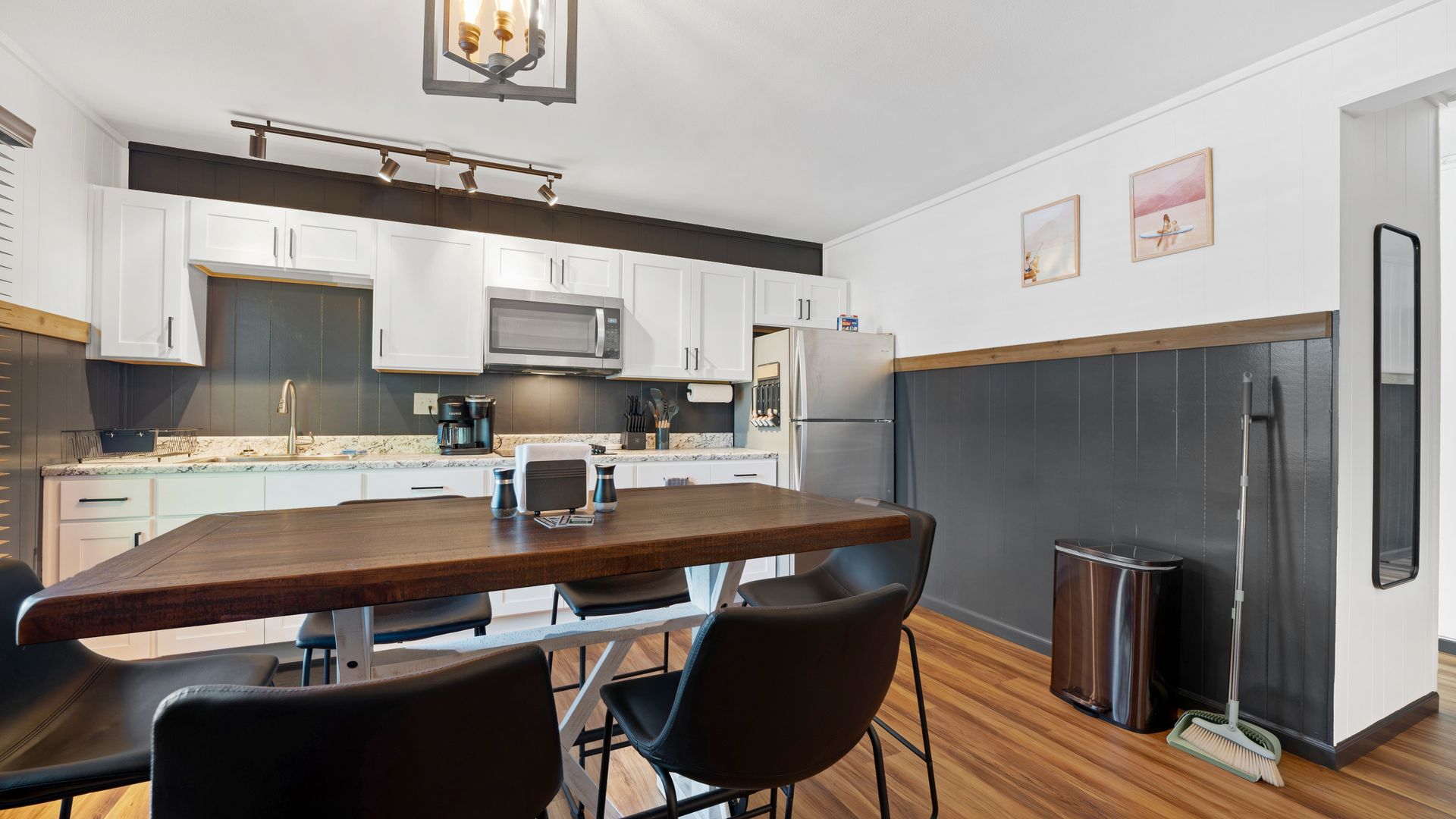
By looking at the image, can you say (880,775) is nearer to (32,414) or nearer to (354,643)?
(354,643)

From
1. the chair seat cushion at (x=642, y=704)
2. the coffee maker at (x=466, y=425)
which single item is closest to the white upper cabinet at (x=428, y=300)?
the coffee maker at (x=466, y=425)

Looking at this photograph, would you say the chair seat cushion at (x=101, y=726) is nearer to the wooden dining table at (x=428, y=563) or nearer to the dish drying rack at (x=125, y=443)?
the wooden dining table at (x=428, y=563)

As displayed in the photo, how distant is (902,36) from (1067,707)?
2.71m

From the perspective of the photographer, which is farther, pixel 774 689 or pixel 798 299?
pixel 798 299

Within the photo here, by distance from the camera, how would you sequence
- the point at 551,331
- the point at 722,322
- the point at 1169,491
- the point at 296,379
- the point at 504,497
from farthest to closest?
the point at 722,322 < the point at 551,331 < the point at 296,379 < the point at 1169,491 < the point at 504,497

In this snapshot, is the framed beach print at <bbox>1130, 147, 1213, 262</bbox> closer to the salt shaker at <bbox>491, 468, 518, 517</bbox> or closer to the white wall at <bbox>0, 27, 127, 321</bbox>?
the salt shaker at <bbox>491, 468, 518, 517</bbox>

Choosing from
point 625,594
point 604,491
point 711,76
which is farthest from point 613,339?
point 604,491

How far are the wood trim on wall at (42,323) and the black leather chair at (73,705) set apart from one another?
169 cm

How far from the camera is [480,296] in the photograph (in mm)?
3648

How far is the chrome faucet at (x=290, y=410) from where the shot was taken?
3408 mm

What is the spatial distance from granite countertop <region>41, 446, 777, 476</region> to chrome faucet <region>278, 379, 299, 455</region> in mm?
144

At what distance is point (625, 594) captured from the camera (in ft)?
6.75

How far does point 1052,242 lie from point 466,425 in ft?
10.9

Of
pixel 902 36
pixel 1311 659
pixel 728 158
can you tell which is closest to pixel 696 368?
pixel 728 158
